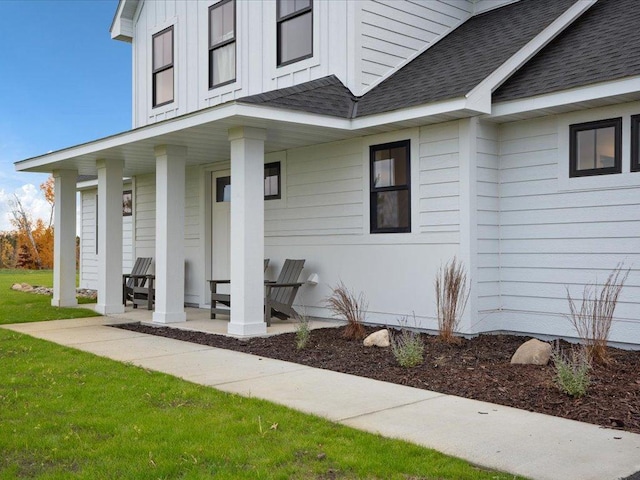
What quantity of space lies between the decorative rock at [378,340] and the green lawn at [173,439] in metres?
2.56

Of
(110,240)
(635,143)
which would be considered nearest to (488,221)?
(635,143)

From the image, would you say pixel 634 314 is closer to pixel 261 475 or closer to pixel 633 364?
pixel 633 364

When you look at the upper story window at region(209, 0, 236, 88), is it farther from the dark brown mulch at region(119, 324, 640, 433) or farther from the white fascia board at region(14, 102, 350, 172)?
the dark brown mulch at region(119, 324, 640, 433)

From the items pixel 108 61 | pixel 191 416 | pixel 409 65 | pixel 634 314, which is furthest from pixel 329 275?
pixel 108 61

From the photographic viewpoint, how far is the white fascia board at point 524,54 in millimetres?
7387

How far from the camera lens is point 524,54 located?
8.09m

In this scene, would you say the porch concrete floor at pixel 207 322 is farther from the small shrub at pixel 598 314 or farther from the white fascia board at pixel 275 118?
the small shrub at pixel 598 314

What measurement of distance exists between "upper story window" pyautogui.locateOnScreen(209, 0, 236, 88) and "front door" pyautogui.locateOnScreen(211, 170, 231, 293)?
1744 millimetres

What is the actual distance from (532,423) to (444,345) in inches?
113

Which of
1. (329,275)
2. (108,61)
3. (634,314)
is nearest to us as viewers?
(634,314)

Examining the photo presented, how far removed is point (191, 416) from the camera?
4.58m

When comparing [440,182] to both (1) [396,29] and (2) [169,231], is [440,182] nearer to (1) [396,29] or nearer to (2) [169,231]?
(1) [396,29]

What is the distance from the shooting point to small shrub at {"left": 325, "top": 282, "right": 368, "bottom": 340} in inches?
321

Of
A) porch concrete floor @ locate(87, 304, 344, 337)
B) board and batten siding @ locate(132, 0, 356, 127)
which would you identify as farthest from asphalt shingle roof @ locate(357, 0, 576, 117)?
porch concrete floor @ locate(87, 304, 344, 337)
